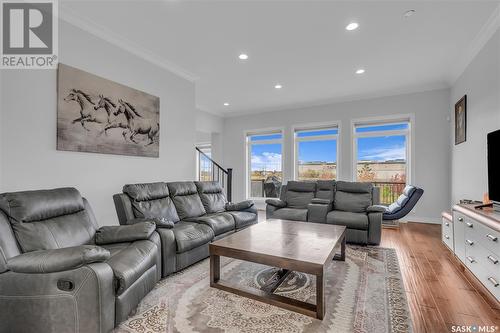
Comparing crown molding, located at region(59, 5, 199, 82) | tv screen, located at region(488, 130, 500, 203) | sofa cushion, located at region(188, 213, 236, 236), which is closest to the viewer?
tv screen, located at region(488, 130, 500, 203)

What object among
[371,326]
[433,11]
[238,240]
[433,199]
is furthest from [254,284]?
[433,199]

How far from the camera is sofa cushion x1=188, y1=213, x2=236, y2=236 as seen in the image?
10.5 ft

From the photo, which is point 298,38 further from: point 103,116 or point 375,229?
point 375,229

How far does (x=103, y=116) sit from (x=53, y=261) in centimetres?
213

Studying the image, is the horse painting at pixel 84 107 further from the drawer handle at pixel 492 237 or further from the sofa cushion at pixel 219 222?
the drawer handle at pixel 492 237

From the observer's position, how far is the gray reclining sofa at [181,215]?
8.65 ft

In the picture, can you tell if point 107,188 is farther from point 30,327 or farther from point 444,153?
point 444,153

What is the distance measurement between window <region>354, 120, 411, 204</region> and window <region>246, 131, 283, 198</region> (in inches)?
83.7

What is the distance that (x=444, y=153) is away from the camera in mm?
5031

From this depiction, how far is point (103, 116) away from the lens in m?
3.13

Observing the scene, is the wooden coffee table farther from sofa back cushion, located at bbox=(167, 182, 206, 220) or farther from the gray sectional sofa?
sofa back cushion, located at bbox=(167, 182, 206, 220)

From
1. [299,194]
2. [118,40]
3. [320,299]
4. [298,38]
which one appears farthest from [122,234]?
[299,194]

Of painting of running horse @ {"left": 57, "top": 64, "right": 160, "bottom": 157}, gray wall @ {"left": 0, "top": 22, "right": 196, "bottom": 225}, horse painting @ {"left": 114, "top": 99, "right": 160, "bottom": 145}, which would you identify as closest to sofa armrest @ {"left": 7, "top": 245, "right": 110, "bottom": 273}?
gray wall @ {"left": 0, "top": 22, "right": 196, "bottom": 225}

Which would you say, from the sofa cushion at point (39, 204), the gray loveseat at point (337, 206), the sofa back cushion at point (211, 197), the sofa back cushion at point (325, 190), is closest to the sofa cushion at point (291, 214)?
the gray loveseat at point (337, 206)
